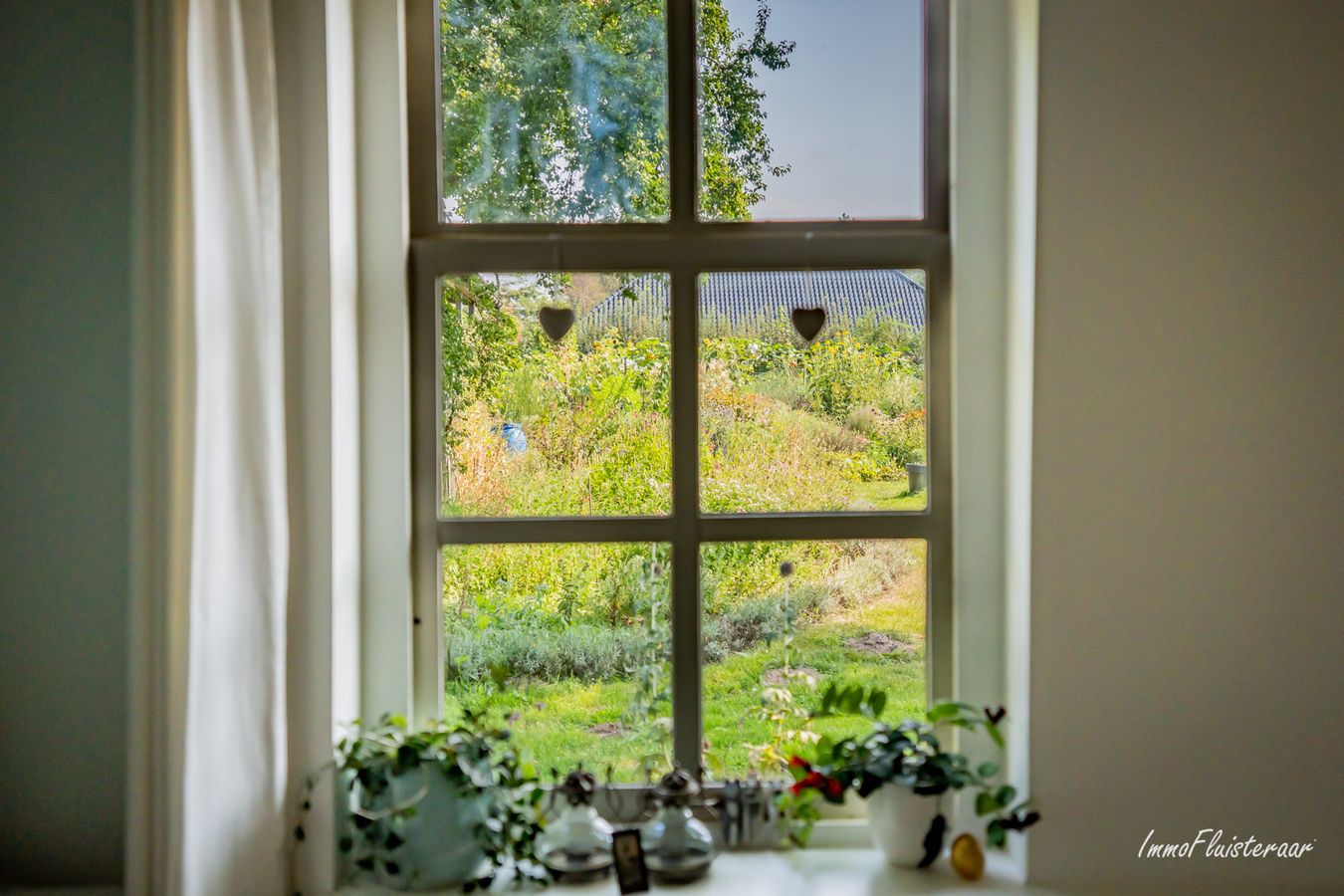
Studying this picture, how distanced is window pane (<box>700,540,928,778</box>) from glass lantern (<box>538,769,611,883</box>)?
295mm

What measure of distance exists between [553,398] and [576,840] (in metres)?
0.85

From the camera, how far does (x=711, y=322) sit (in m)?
1.82

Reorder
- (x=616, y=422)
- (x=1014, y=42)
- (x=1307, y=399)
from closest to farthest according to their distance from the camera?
(x=1307, y=399), (x=1014, y=42), (x=616, y=422)

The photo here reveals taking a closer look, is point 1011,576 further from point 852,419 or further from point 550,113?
point 550,113

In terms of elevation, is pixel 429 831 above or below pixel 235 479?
below

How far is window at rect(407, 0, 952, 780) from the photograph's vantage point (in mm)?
1816

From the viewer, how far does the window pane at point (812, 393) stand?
1.82 m

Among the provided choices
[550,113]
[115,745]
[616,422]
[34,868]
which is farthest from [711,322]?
[34,868]

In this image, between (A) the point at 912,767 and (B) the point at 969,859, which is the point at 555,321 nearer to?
(A) the point at 912,767

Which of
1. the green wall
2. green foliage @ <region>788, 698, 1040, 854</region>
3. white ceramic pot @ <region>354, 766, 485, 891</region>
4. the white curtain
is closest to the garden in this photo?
green foliage @ <region>788, 698, 1040, 854</region>

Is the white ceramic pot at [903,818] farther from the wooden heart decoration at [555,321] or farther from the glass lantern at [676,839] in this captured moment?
the wooden heart decoration at [555,321]

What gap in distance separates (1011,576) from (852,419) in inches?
17.2

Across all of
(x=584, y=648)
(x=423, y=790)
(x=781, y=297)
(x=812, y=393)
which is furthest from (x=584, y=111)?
(x=423, y=790)

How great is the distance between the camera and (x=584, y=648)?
182 centimetres
